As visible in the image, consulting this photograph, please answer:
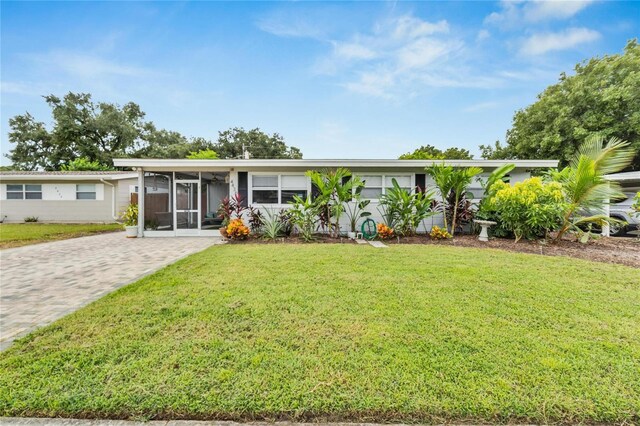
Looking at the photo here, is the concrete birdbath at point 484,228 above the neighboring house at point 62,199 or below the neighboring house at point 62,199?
below

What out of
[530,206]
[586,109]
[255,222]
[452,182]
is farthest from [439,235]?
[586,109]

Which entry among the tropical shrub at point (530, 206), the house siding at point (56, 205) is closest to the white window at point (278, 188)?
the tropical shrub at point (530, 206)

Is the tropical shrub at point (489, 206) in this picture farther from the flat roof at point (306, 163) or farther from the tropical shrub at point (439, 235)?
the tropical shrub at point (439, 235)

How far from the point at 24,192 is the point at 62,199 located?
2.34m

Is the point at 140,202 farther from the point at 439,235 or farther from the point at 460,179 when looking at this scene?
the point at 460,179

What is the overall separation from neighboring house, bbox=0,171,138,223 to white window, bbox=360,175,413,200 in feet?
44.8

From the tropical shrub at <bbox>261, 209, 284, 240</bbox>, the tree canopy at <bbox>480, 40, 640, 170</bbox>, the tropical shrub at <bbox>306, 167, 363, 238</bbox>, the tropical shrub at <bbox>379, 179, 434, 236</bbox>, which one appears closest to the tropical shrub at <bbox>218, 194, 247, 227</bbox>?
the tropical shrub at <bbox>261, 209, 284, 240</bbox>

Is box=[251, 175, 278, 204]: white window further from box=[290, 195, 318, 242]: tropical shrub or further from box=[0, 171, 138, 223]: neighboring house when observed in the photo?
box=[0, 171, 138, 223]: neighboring house

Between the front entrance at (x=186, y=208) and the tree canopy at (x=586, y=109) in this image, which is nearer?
the front entrance at (x=186, y=208)

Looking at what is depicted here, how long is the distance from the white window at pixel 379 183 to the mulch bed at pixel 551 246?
6.93 ft

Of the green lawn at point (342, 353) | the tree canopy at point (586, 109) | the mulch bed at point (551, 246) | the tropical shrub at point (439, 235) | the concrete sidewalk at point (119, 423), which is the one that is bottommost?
the concrete sidewalk at point (119, 423)

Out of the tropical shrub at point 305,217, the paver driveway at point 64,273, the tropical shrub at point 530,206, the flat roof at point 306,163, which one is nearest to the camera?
the paver driveway at point 64,273

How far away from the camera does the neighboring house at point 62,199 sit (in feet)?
50.7

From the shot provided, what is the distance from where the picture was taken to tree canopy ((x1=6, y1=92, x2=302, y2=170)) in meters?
25.3
